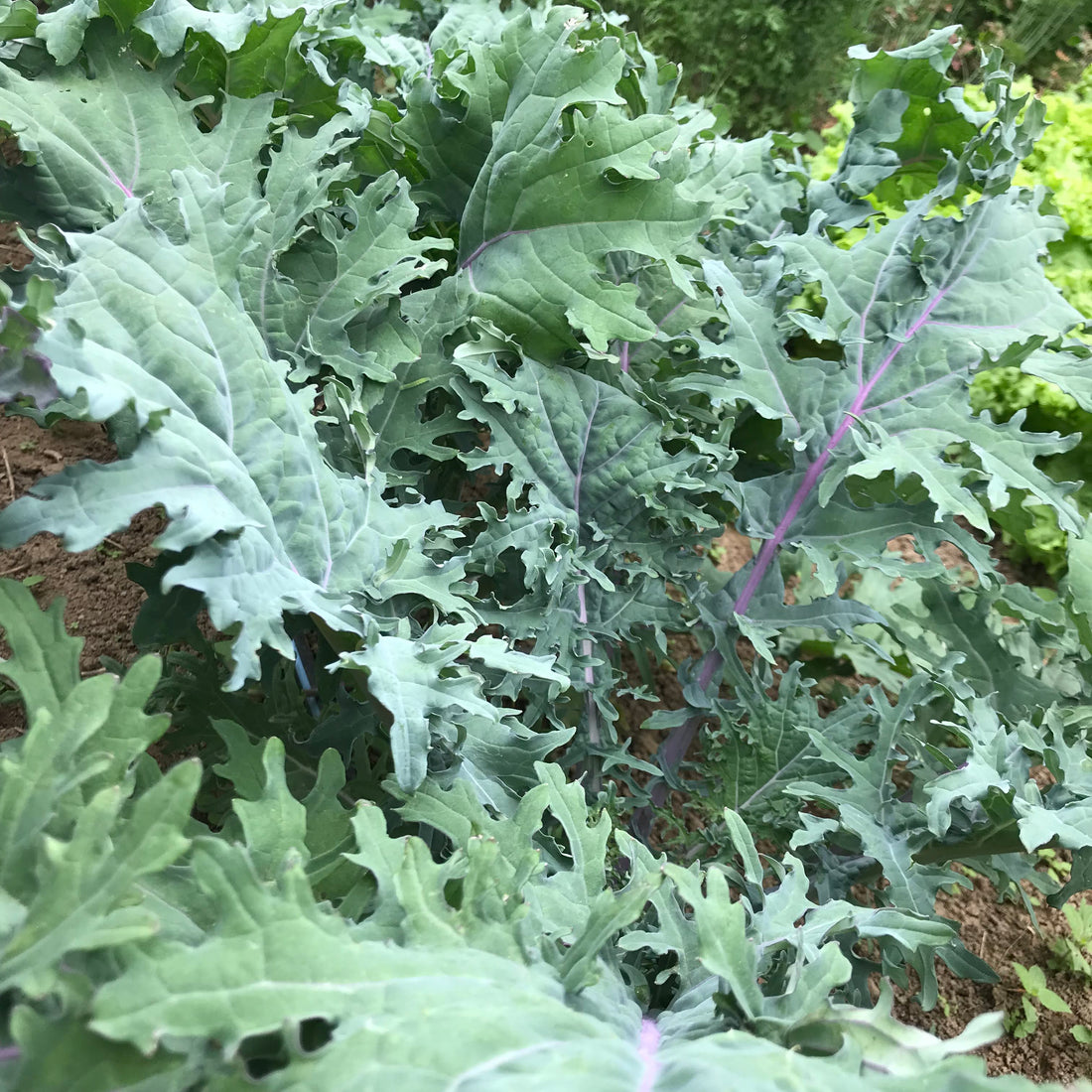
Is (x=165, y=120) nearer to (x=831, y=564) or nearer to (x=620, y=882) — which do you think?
(x=831, y=564)

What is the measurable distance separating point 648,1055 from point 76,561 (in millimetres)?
1395

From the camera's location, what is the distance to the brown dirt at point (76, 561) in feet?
5.29

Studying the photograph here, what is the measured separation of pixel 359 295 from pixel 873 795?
108cm

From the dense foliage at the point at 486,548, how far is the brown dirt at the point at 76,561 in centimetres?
20

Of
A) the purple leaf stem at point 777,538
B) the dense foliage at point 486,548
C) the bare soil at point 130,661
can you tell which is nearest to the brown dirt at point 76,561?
the bare soil at point 130,661

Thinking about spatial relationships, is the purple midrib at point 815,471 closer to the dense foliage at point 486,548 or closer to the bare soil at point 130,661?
the dense foliage at point 486,548

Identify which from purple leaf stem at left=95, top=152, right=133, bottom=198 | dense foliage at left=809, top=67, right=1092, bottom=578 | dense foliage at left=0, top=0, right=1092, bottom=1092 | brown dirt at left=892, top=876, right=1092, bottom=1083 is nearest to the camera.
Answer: dense foliage at left=0, top=0, right=1092, bottom=1092

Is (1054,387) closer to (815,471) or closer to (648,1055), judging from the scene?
(815,471)

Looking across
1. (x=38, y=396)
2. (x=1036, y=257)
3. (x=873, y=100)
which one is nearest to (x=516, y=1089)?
(x=38, y=396)

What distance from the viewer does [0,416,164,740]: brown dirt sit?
1.61m

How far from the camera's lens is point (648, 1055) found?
2.79ft

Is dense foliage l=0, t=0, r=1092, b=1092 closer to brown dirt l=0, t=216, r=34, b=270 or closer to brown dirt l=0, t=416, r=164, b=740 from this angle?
brown dirt l=0, t=416, r=164, b=740

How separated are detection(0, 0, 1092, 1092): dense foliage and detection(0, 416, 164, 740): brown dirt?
0.67ft

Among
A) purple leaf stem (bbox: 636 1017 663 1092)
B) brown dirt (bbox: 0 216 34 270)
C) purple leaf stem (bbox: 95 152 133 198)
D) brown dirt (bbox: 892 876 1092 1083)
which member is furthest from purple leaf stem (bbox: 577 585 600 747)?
brown dirt (bbox: 0 216 34 270)
